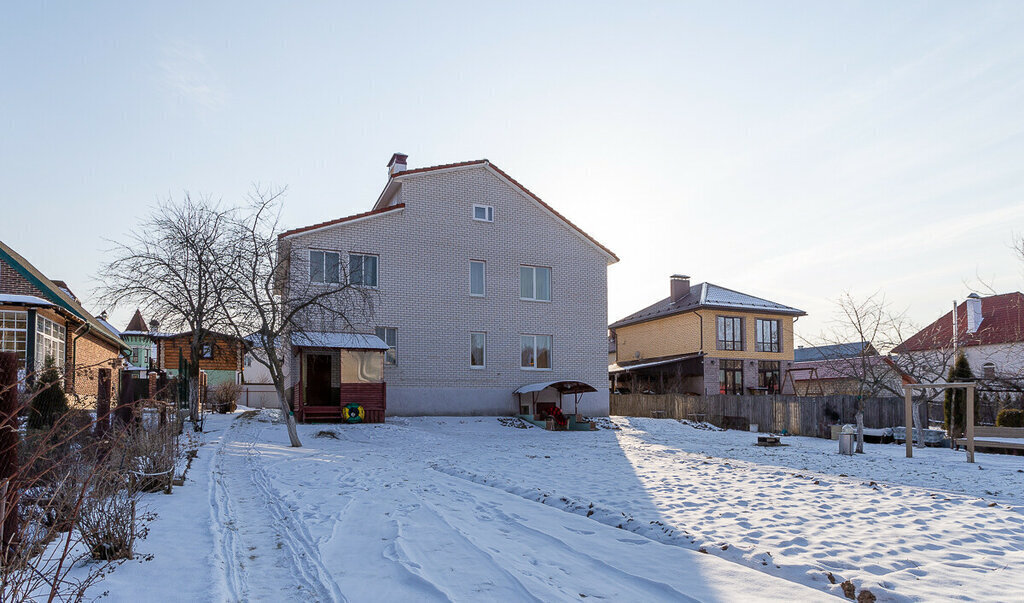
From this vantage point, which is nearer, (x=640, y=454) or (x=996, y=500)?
(x=996, y=500)

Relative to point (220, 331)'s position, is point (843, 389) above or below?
below

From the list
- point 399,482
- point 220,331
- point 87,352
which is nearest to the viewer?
point 399,482

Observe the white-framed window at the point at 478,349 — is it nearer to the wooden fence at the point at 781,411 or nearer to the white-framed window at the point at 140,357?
the wooden fence at the point at 781,411

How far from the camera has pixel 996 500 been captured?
9.77 m

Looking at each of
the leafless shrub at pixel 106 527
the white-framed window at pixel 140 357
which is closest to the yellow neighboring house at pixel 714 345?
the leafless shrub at pixel 106 527

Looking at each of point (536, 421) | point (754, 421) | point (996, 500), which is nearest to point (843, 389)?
point (754, 421)

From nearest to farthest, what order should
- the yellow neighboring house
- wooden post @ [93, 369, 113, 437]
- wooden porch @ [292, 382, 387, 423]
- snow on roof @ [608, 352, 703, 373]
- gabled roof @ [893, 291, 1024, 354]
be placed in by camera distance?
wooden post @ [93, 369, 113, 437], wooden porch @ [292, 382, 387, 423], gabled roof @ [893, 291, 1024, 354], the yellow neighboring house, snow on roof @ [608, 352, 703, 373]

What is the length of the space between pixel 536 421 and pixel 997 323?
31720mm

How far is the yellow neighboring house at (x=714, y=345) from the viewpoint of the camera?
124ft

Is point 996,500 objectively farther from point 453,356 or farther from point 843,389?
point 843,389

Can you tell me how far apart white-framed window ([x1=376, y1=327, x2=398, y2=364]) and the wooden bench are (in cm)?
1655

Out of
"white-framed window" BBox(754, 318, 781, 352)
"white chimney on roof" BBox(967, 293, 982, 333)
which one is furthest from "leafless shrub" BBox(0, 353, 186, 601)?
"white chimney on roof" BBox(967, 293, 982, 333)

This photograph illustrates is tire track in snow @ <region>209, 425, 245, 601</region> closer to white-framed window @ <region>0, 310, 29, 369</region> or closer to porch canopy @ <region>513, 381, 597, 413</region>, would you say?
white-framed window @ <region>0, 310, 29, 369</region>

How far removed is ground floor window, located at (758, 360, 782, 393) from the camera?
128ft
